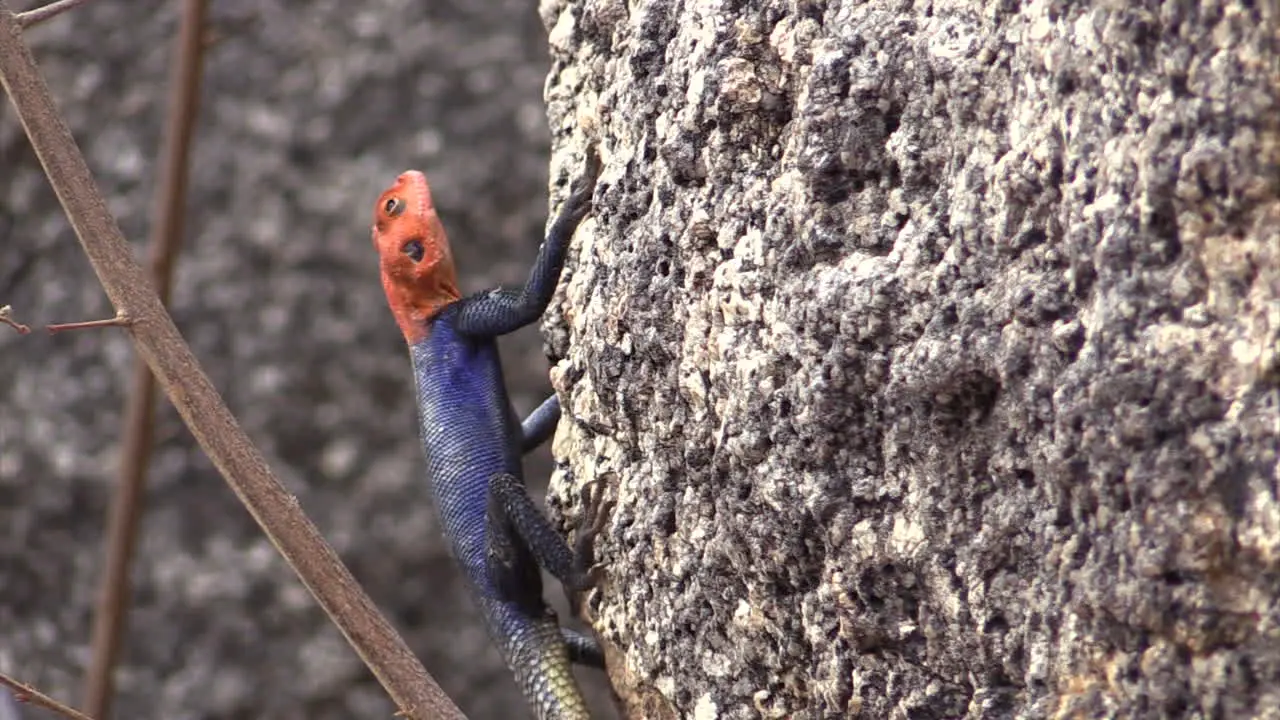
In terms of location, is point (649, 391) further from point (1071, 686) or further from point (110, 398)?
point (110, 398)

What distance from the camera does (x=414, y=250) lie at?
1765mm

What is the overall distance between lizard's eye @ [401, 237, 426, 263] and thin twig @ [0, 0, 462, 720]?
0.50 metres

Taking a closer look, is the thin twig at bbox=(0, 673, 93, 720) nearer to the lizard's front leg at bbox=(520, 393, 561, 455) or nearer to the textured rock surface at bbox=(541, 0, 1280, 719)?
the textured rock surface at bbox=(541, 0, 1280, 719)

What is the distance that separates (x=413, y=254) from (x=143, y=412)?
40 cm

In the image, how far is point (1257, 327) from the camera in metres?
0.75

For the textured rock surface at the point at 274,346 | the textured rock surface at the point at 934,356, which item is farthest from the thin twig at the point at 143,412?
the textured rock surface at the point at 274,346

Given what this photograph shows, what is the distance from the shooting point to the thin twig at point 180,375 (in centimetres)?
125

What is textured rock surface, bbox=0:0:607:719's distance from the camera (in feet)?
9.53

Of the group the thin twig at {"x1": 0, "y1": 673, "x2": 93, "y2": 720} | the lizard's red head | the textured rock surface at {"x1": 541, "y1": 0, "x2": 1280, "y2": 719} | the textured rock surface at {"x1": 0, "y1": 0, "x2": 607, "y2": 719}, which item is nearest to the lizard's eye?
the lizard's red head

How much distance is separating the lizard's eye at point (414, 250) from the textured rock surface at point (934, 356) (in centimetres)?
36

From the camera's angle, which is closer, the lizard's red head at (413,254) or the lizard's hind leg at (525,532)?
the lizard's hind leg at (525,532)

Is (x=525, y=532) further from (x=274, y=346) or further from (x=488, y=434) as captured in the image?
(x=274, y=346)

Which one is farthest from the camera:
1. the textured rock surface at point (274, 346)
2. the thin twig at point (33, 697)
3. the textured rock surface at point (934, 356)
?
the textured rock surface at point (274, 346)

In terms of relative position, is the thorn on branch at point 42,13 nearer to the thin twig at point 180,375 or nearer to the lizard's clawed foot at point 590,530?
the thin twig at point 180,375
